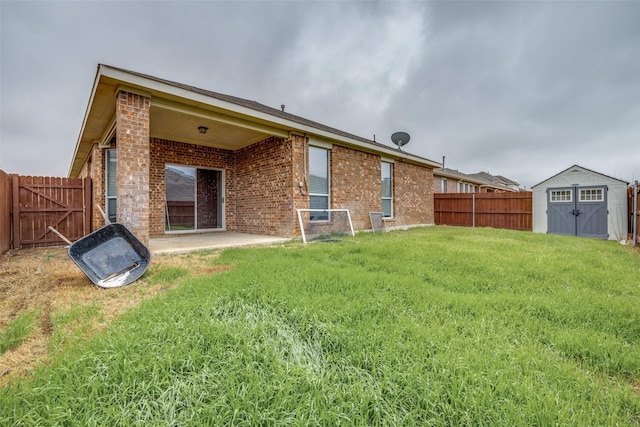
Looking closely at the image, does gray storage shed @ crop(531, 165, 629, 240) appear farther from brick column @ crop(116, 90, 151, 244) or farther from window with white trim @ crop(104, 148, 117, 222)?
window with white trim @ crop(104, 148, 117, 222)

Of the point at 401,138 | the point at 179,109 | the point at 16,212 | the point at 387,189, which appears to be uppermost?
the point at 401,138

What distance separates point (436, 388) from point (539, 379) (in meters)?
0.62

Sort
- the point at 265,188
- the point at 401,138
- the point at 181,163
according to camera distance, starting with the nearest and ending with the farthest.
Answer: the point at 265,188, the point at 181,163, the point at 401,138

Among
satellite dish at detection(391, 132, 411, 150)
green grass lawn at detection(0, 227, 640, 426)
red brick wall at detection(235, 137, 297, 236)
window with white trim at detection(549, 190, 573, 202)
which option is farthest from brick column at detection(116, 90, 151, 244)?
window with white trim at detection(549, 190, 573, 202)

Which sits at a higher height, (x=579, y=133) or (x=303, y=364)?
(x=579, y=133)

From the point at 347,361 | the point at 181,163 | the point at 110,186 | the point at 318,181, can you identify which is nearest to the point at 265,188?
the point at 318,181

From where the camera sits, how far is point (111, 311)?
2430 millimetres

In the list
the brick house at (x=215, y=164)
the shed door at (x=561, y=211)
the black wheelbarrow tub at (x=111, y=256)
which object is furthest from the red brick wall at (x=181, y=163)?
the shed door at (x=561, y=211)

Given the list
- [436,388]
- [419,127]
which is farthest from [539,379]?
[419,127]

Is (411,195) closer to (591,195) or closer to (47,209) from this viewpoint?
(591,195)

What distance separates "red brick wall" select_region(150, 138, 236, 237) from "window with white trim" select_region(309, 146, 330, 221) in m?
3.11

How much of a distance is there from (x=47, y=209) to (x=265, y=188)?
5630mm

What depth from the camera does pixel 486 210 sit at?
13547 millimetres

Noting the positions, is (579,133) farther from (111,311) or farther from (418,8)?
(111,311)
